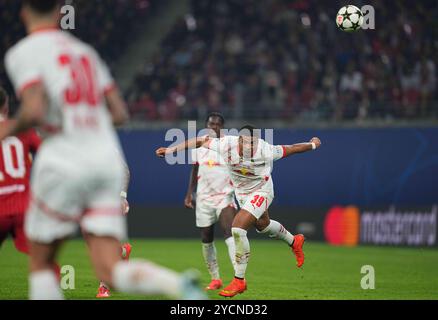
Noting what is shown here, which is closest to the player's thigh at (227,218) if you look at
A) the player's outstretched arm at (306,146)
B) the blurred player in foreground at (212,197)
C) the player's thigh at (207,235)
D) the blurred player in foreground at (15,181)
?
the blurred player in foreground at (212,197)

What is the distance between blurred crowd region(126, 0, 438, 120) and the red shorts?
50.3 feet

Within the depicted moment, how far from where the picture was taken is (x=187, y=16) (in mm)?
28359

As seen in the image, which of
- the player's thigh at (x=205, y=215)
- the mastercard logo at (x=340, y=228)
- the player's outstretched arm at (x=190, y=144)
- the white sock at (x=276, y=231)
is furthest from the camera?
the mastercard logo at (x=340, y=228)

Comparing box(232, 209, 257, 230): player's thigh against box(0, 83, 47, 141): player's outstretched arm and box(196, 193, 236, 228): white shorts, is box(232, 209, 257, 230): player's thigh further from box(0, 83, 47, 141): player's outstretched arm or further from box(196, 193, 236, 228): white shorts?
box(0, 83, 47, 141): player's outstretched arm

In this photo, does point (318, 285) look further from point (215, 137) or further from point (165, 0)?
point (165, 0)

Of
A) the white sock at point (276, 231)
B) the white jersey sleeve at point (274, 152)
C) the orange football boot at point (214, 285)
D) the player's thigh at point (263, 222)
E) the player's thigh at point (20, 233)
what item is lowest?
the orange football boot at point (214, 285)

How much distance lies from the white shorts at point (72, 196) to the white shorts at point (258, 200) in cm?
601

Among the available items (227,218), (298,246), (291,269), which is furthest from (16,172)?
(291,269)

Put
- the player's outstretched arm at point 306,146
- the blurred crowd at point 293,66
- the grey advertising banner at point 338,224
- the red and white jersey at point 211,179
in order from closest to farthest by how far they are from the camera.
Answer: the player's outstretched arm at point 306,146 < the red and white jersey at point 211,179 < the grey advertising banner at point 338,224 < the blurred crowd at point 293,66

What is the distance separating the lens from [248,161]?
12.2m

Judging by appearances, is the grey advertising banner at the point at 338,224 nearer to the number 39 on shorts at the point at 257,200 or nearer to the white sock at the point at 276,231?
the white sock at the point at 276,231

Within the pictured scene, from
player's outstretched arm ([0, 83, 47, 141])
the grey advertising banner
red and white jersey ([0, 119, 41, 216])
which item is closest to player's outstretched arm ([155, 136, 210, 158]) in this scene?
red and white jersey ([0, 119, 41, 216])

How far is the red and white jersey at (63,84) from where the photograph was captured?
18.9 ft

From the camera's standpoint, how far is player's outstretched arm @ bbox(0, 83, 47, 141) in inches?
221
